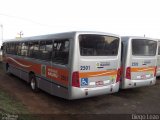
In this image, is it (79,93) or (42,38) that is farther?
(42,38)

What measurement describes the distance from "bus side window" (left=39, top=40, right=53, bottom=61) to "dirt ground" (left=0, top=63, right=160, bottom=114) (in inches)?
67.8

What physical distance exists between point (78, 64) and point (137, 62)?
330cm

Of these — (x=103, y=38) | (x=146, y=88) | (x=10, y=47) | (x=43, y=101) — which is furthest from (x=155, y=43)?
(x=10, y=47)

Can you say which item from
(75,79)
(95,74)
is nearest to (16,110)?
(75,79)

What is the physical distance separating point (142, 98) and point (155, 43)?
2834 mm

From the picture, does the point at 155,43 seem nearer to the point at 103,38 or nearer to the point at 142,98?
the point at 142,98

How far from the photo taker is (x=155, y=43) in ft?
31.7

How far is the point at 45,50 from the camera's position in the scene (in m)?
8.30

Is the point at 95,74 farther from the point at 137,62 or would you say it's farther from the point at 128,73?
the point at 137,62

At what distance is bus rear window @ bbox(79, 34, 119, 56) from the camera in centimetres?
665

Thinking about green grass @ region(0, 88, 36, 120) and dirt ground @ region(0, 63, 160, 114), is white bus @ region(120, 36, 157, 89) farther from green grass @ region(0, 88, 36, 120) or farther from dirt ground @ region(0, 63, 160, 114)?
green grass @ region(0, 88, 36, 120)

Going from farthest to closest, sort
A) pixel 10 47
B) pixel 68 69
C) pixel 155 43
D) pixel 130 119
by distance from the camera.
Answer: pixel 10 47, pixel 155 43, pixel 68 69, pixel 130 119

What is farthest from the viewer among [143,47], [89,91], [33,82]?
[33,82]

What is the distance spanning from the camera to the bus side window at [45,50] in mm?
7930
